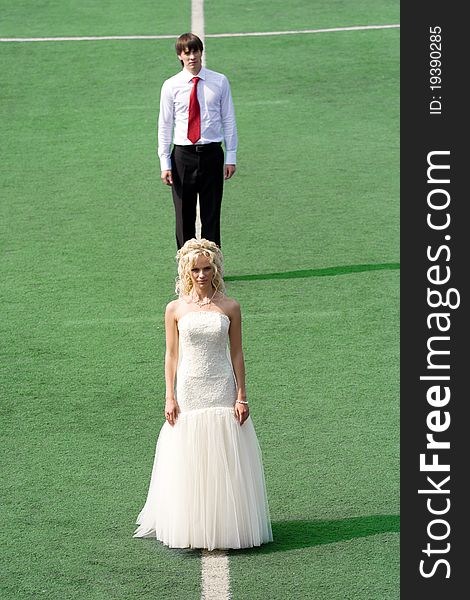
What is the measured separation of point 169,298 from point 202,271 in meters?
4.81

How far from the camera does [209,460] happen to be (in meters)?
8.11

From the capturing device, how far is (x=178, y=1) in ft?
85.9

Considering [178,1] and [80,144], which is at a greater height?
[178,1]

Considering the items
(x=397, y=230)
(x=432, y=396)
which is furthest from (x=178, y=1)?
(x=432, y=396)

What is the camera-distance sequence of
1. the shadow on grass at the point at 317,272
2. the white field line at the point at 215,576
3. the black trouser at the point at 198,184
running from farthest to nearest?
the shadow on grass at the point at 317,272 < the black trouser at the point at 198,184 < the white field line at the point at 215,576

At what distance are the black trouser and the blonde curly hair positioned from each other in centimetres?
424

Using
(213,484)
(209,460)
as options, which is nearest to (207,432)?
(209,460)

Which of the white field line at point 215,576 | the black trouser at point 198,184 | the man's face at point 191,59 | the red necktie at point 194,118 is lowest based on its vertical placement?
the white field line at point 215,576

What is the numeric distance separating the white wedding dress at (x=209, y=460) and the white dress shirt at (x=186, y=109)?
4458mm

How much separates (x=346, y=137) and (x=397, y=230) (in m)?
3.98

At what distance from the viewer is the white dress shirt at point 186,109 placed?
487 inches

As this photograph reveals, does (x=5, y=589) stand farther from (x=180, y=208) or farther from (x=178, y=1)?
(x=178, y=1)

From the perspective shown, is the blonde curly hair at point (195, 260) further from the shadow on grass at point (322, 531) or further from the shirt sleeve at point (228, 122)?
the shirt sleeve at point (228, 122)

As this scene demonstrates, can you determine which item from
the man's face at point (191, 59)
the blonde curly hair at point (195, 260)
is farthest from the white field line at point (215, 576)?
the man's face at point (191, 59)
